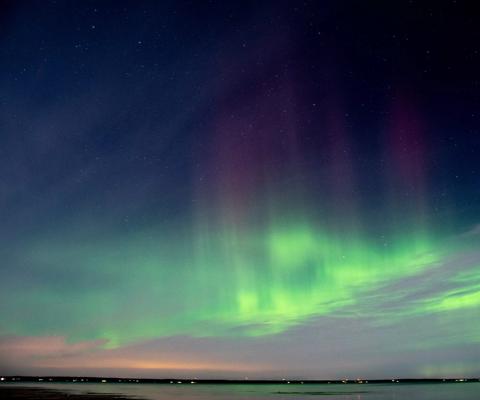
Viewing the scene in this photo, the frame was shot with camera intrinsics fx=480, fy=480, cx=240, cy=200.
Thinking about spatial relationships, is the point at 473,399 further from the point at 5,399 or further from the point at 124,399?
the point at 5,399

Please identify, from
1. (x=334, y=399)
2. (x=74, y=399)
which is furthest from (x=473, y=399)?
(x=74, y=399)

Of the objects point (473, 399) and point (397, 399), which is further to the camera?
point (397, 399)

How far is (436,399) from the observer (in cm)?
9019

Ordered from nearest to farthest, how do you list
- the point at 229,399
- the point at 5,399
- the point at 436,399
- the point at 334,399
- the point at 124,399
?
the point at 5,399
the point at 124,399
the point at 229,399
the point at 436,399
the point at 334,399


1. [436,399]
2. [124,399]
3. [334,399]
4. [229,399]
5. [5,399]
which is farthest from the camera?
[334,399]

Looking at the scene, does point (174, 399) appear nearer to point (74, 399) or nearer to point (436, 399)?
point (74, 399)

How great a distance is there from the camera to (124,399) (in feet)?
234

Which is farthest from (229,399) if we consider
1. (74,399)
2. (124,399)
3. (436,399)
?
(436,399)

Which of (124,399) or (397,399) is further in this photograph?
(397,399)

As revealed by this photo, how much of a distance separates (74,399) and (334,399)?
5242 cm

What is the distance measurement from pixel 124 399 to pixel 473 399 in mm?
60002

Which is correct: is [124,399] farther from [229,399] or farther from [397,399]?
[397,399]

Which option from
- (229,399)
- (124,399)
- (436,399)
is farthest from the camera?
(436,399)

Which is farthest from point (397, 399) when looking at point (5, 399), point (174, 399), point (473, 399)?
point (5, 399)
